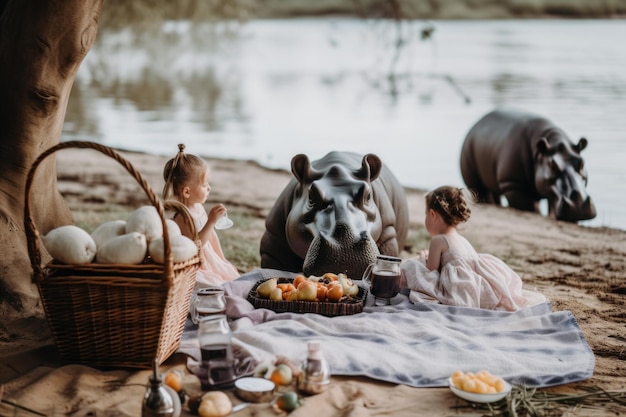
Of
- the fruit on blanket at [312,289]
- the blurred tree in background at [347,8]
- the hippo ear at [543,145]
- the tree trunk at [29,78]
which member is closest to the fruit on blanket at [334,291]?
the fruit on blanket at [312,289]

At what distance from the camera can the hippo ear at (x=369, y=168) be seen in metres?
5.01

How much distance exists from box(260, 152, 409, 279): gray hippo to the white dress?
0.36m

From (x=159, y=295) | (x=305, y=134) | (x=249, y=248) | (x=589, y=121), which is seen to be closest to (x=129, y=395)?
(x=159, y=295)

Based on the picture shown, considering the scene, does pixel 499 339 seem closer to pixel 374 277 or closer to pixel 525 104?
pixel 374 277

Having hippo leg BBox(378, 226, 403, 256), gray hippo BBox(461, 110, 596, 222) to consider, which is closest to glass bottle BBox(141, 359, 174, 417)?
hippo leg BBox(378, 226, 403, 256)

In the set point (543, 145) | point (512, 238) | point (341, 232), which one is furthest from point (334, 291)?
point (543, 145)

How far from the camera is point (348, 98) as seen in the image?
1975 cm

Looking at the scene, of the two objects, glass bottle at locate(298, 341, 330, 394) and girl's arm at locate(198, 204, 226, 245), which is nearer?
glass bottle at locate(298, 341, 330, 394)

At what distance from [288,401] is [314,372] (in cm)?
21

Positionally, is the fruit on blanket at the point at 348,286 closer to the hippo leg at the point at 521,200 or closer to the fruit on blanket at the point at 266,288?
the fruit on blanket at the point at 266,288

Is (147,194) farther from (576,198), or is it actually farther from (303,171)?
(576,198)

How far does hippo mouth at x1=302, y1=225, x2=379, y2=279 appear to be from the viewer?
178 inches

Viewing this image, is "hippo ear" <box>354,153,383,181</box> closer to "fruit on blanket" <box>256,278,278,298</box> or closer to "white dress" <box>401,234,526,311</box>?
"white dress" <box>401,234,526,311</box>

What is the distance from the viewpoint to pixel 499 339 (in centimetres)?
395
